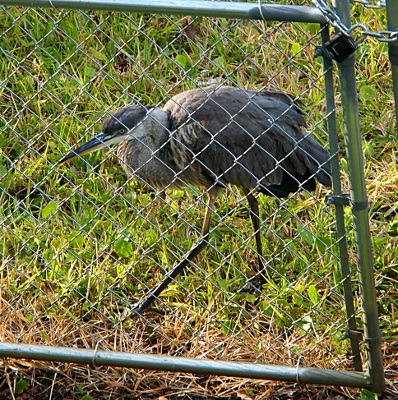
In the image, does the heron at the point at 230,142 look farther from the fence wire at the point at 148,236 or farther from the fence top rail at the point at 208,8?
the fence top rail at the point at 208,8

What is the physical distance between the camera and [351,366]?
3.02m

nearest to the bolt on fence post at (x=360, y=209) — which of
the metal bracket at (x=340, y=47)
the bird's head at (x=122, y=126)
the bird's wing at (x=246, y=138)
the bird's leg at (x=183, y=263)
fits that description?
the metal bracket at (x=340, y=47)

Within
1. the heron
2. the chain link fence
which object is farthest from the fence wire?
the heron

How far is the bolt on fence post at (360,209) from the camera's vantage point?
2.26 meters

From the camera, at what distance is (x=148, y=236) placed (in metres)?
3.83

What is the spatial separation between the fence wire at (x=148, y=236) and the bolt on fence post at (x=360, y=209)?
0.13 metres

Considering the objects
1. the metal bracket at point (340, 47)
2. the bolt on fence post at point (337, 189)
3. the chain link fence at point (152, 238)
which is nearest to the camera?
the metal bracket at point (340, 47)

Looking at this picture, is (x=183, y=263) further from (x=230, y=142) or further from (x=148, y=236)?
(x=230, y=142)

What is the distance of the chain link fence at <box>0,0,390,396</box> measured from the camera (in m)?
3.09

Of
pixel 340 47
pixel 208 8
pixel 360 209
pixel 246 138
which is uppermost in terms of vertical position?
pixel 208 8

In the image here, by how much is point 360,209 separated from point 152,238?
163 centimetres

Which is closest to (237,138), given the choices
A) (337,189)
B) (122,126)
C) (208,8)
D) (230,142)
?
(230,142)

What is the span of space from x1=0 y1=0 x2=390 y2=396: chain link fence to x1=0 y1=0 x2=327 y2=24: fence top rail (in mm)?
130

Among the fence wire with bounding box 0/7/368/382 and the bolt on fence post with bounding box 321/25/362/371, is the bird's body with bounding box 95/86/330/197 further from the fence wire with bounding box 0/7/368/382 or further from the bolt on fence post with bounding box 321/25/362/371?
the bolt on fence post with bounding box 321/25/362/371
